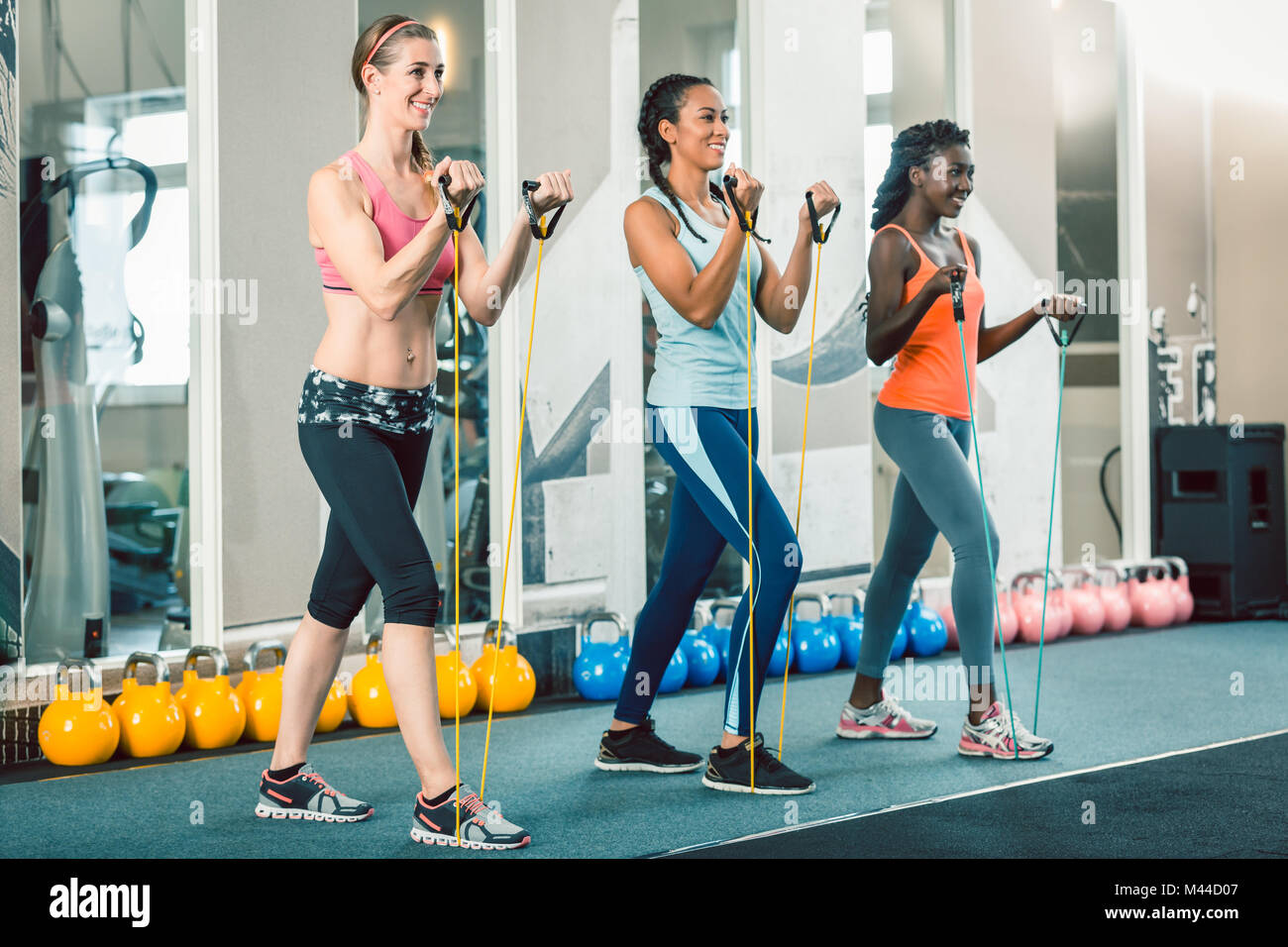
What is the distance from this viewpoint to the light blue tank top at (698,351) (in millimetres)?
3078

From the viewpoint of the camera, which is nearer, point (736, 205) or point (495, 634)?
point (736, 205)

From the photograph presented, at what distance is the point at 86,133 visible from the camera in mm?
4090

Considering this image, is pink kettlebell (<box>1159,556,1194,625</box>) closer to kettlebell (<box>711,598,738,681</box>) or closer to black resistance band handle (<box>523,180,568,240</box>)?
kettlebell (<box>711,598,738,681</box>)

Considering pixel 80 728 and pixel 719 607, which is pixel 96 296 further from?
pixel 719 607

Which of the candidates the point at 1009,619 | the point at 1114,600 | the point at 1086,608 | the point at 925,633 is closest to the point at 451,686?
the point at 925,633

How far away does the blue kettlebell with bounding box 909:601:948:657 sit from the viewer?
5.41 meters

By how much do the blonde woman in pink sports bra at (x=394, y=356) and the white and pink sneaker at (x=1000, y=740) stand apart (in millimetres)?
1362

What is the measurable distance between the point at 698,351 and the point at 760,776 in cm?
95

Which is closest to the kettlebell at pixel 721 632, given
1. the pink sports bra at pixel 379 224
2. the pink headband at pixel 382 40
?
the pink sports bra at pixel 379 224

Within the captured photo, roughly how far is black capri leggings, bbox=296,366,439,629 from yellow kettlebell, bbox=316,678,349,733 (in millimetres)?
1382

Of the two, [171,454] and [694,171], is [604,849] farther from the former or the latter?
[171,454]

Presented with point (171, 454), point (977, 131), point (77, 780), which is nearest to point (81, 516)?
point (171, 454)

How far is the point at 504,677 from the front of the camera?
169 inches

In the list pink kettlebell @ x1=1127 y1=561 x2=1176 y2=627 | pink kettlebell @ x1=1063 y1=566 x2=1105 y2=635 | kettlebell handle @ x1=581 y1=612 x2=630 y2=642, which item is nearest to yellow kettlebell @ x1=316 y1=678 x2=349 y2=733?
kettlebell handle @ x1=581 y1=612 x2=630 y2=642
